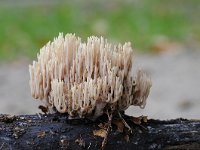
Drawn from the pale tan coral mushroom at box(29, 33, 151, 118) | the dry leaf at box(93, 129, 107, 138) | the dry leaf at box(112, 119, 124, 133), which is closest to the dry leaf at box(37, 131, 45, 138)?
the pale tan coral mushroom at box(29, 33, 151, 118)

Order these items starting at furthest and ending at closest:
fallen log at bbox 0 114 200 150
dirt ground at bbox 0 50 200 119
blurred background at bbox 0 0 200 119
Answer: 1. blurred background at bbox 0 0 200 119
2. dirt ground at bbox 0 50 200 119
3. fallen log at bbox 0 114 200 150

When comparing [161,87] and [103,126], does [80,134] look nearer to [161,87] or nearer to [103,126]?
[103,126]

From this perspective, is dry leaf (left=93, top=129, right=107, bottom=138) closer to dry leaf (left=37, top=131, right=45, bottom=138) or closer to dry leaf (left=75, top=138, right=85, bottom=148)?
dry leaf (left=75, top=138, right=85, bottom=148)

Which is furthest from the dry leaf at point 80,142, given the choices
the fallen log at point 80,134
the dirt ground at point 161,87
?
the dirt ground at point 161,87

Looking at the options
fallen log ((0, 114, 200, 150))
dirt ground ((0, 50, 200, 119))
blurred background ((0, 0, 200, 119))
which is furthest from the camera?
blurred background ((0, 0, 200, 119))

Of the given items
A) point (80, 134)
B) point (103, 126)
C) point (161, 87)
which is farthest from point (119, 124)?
point (161, 87)

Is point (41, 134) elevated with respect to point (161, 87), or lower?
lower

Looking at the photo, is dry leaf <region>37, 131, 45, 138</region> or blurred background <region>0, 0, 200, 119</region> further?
blurred background <region>0, 0, 200, 119</region>
